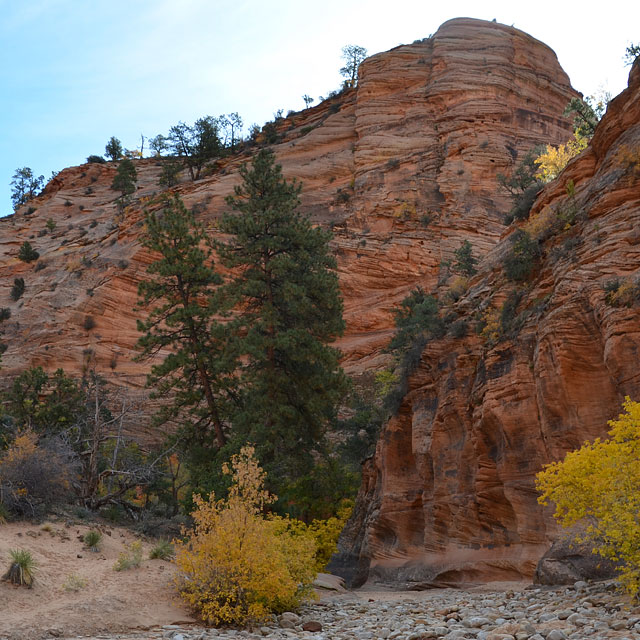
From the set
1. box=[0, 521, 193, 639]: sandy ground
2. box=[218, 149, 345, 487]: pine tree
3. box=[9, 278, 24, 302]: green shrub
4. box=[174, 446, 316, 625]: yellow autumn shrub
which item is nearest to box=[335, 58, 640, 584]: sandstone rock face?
box=[218, 149, 345, 487]: pine tree

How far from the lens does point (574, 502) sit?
10430 mm

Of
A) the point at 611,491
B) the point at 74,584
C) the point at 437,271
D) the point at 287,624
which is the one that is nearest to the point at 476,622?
the point at 611,491

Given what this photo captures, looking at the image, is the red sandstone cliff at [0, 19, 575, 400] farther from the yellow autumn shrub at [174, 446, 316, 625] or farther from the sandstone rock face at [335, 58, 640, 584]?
the yellow autumn shrub at [174, 446, 316, 625]

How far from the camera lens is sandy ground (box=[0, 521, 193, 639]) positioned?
10.8 metres

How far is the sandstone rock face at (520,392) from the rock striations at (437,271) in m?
0.06

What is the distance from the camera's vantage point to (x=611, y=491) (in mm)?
9609

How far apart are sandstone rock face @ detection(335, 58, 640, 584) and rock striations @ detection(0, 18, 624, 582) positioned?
56 millimetres

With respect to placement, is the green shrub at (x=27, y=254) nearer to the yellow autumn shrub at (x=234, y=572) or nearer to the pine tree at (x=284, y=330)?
the pine tree at (x=284, y=330)

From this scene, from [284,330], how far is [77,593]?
13.7 metres

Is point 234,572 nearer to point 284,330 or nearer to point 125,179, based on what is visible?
point 284,330

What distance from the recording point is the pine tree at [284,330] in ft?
74.4

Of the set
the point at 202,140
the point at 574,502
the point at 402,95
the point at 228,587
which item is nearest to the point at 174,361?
the point at 228,587

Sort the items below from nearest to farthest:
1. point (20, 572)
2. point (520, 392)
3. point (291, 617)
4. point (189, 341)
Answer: point (20, 572)
point (291, 617)
point (520, 392)
point (189, 341)

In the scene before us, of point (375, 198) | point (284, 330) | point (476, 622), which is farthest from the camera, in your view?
point (375, 198)
